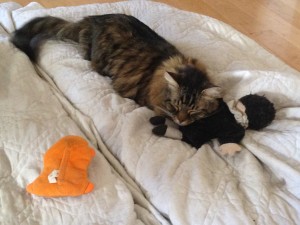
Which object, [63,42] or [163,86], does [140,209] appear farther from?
[63,42]

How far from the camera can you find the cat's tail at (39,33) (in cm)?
152

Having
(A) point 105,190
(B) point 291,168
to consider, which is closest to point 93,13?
(A) point 105,190

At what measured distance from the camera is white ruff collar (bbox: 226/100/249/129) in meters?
1.17

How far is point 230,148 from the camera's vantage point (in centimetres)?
113

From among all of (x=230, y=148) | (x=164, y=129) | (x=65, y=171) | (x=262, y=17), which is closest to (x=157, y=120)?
(x=164, y=129)

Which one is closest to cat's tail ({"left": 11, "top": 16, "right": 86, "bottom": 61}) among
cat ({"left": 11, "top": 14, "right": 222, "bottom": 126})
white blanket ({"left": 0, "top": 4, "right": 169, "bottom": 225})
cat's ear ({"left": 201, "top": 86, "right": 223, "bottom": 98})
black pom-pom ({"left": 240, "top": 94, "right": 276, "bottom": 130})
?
cat ({"left": 11, "top": 14, "right": 222, "bottom": 126})

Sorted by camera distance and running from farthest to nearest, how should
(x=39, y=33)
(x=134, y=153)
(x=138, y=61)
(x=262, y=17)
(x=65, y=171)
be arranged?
(x=262, y=17), (x=39, y=33), (x=138, y=61), (x=134, y=153), (x=65, y=171)

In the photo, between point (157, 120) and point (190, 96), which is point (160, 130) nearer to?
point (157, 120)

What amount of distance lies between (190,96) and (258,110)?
9.1 inches

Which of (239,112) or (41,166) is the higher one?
(239,112)

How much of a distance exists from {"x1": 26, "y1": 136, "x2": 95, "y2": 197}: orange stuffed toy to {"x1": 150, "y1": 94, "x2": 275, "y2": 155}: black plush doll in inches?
11.0

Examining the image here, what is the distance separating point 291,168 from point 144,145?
18.0 inches

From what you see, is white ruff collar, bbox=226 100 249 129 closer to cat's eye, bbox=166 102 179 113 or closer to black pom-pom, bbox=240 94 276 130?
black pom-pom, bbox=240 94 276 130

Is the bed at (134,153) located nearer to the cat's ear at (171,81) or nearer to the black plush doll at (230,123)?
the black plush doll at (230,123)
